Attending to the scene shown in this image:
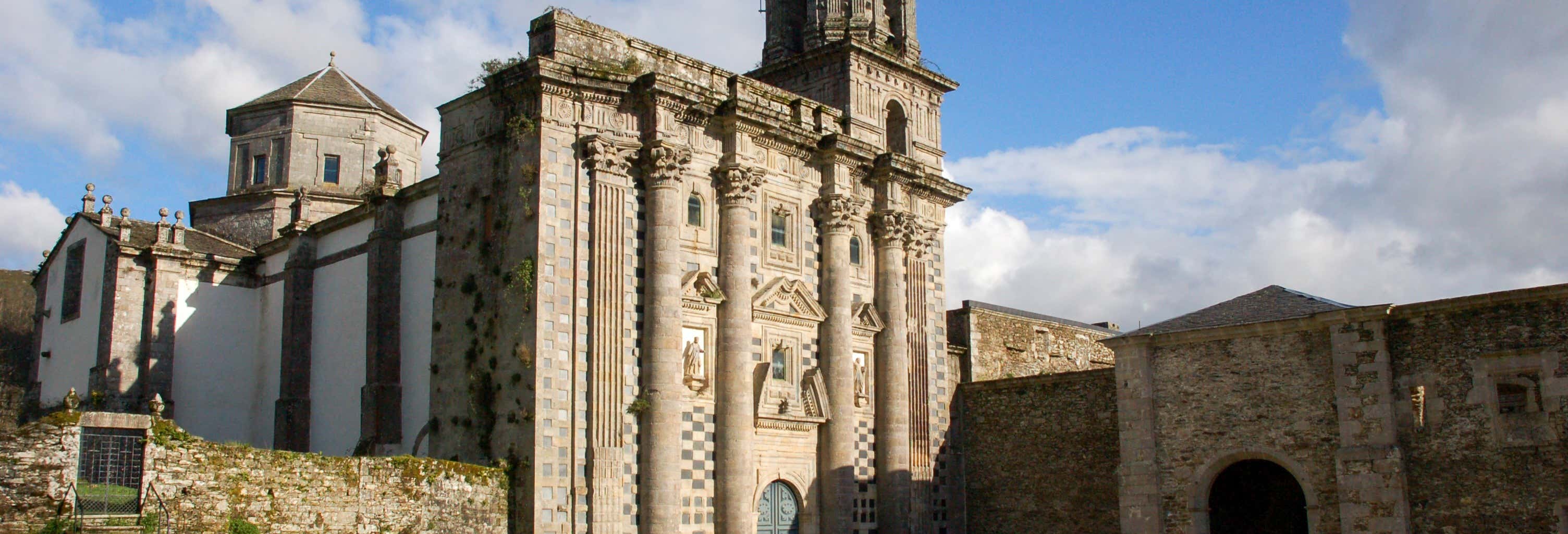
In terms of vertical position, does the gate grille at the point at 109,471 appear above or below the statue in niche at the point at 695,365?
below

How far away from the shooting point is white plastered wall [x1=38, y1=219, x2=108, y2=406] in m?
31.0

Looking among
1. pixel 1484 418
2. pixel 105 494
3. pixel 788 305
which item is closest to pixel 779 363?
pixel 788 305

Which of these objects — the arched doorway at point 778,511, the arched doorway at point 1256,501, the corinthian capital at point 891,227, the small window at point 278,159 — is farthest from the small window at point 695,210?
the small window at point 278,159

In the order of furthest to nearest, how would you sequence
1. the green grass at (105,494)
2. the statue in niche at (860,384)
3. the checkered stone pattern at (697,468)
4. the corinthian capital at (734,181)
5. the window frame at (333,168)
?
the window frame at (333,168), the statue in niche at (860,384), the corinthian capital at (734,181), the checkered stone pattern at (697,468), the green grass at (105,494)

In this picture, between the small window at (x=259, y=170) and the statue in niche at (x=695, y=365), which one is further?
the small window at (x=259, y=170)

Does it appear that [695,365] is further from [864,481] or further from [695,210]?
[864,481]

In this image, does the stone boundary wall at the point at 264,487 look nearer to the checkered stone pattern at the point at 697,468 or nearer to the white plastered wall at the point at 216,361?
the checkered stone pattern at the point at 697,468

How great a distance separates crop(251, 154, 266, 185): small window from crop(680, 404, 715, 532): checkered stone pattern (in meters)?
18.4

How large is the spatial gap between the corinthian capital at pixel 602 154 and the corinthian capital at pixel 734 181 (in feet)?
8.02

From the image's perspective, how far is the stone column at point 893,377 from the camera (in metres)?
28.0

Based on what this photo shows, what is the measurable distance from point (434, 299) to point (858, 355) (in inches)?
347

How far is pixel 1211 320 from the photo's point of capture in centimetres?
2522

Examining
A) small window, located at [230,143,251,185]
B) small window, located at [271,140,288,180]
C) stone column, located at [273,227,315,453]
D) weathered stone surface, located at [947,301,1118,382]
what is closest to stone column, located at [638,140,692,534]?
stone column, located at [273,227,315,453]

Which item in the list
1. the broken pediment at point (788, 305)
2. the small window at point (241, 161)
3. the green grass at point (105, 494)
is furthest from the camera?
the small window at point (241, 161)
